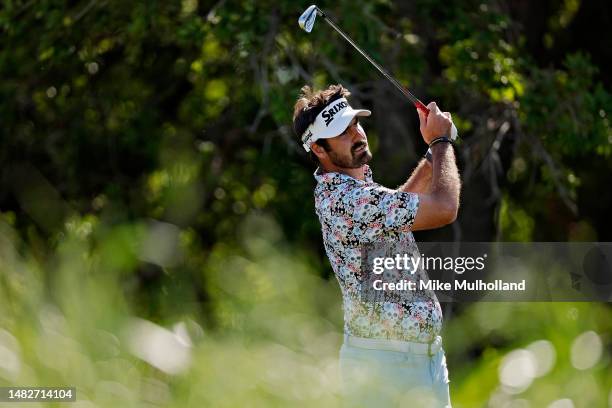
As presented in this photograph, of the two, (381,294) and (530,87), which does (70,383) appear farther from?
(530,87)

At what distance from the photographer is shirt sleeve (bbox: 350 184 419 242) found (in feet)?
10.9

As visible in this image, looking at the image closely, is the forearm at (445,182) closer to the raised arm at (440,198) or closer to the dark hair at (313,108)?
the raised arm at (440,198)

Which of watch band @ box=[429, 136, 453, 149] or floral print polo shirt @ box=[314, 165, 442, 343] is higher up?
watch band @ box=[429, 136, 453, 149]

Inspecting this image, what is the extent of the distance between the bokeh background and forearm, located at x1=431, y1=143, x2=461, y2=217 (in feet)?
1.57

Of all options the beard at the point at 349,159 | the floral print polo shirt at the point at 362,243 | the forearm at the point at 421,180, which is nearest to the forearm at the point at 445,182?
the floral print polo shirt at the point at 362,243

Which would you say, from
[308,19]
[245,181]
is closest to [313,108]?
[308,19]

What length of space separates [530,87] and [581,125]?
39 cm

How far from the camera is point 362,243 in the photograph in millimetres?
3451

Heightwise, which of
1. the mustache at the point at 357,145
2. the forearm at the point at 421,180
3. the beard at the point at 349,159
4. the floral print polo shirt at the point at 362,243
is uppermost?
the forearm at the point at 421,180

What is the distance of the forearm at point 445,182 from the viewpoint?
3285 millimetres

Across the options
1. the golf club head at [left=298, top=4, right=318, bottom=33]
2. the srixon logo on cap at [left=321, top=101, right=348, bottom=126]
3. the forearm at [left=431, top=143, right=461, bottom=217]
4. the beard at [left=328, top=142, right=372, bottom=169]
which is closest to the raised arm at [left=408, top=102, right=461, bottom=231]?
the forearm at [left=431, top=143, right=461, bottom=217]

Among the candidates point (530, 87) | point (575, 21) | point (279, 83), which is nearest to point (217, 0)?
point (279, 83)

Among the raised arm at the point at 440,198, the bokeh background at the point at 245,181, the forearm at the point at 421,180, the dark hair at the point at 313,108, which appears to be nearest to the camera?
the bokeh background at the point at 245,181

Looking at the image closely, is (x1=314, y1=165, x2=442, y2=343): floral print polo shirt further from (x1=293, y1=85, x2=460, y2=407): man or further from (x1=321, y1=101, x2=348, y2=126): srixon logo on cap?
(x1=321, y1=101, x2=348, y2=126): srixon logo on cap
